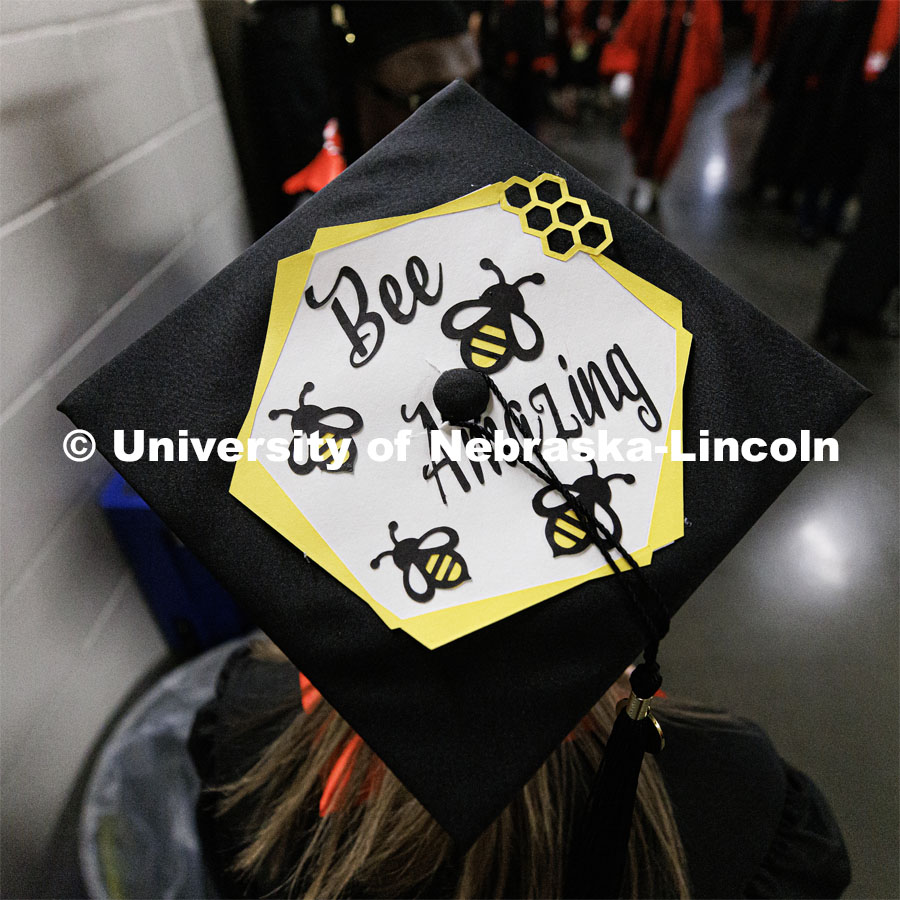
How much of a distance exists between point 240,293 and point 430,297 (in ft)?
0.45

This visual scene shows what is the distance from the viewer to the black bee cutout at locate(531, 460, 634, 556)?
386 mm

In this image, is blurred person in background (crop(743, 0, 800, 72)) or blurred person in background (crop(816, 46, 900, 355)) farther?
blurred person in background (crop(743, 0, 800, 72))

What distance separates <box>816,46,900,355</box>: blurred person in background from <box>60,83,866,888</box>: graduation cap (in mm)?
1399

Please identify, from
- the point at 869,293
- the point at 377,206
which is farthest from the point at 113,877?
the point at 869,293

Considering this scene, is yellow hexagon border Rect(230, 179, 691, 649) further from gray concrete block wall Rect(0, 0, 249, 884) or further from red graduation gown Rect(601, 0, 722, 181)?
red graduation gown Rect(601, 0, 722, 181)

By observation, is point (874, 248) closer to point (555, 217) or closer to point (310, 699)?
point (555, 217)

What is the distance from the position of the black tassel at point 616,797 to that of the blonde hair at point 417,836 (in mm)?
37

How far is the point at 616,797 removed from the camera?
17.2 inches

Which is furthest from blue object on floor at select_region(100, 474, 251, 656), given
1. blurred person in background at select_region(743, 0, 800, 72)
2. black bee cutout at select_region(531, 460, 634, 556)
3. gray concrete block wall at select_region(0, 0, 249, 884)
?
blurred person in background at select_region(743, 0, 800, 72)

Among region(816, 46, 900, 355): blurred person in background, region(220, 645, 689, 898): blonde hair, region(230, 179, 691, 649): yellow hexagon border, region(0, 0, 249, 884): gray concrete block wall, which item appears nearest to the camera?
region(230, 179, 691, 649): yellow hexagon border

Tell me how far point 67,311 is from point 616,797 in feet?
2.48

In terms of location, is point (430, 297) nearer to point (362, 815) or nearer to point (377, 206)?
point (377, 206)

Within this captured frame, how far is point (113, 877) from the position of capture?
2.29ft

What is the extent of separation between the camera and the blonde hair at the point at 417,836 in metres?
0.49
